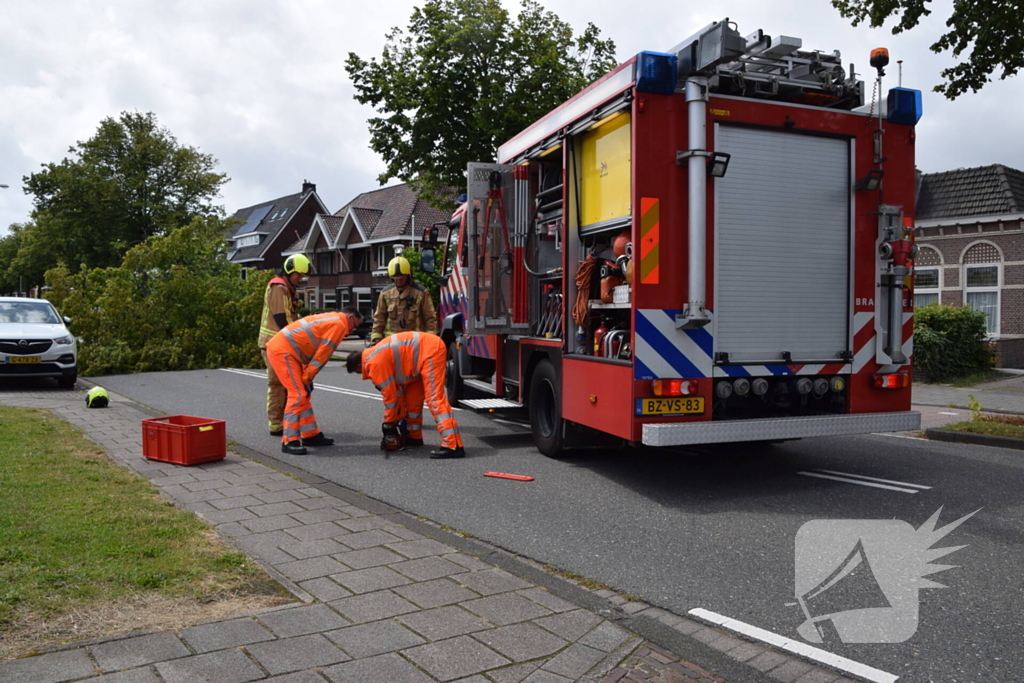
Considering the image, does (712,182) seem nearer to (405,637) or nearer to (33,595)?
(405,637)

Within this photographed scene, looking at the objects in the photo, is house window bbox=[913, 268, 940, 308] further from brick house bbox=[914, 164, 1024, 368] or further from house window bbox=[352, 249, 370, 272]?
house window bbox=[352, 249, 370, 272]

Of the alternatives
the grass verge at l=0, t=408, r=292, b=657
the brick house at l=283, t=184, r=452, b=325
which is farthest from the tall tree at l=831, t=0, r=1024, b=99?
the brick house at l=283, t=184, r=452, b=325

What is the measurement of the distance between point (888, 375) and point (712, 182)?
2266mm

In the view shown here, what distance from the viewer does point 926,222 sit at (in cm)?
2373

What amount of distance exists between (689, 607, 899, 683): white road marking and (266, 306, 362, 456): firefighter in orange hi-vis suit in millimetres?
5271

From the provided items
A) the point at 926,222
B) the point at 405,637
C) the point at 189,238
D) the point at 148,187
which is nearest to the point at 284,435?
the point at 405,637

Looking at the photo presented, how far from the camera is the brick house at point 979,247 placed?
21.8 metres

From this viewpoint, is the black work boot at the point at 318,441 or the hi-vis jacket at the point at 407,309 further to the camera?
the hi-vis jacket at the point at 407,309

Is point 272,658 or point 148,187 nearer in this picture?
point 272,658

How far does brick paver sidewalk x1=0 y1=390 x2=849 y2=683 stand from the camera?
319 cm

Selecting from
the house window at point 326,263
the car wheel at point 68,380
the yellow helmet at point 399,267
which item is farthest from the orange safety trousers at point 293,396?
the house window at point 326,263

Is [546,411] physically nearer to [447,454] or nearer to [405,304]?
[447,454]

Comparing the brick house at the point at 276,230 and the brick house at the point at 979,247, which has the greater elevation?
the brick house at the point at 276,230

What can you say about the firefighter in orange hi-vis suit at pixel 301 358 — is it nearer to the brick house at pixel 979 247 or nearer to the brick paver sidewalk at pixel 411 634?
the brick paver sidewalk at pixel 411 634
